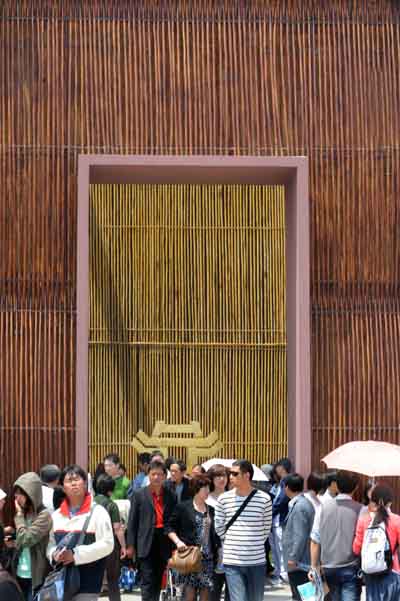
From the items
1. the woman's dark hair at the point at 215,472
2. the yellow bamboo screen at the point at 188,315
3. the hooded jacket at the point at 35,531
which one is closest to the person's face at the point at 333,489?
the woman's dark hair at the point at 215,472

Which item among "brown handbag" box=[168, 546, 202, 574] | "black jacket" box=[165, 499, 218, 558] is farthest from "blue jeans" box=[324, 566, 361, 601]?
"black jacket" box=[165, 499, 218, 558]

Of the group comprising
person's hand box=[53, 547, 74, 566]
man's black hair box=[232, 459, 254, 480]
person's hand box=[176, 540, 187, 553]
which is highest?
man's black hair box=[232, 459, 254, 480]

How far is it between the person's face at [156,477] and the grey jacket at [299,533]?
3.86 feet

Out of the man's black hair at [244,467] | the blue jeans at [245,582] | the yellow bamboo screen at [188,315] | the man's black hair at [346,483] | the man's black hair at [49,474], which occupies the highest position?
the yellow bamboo screen at [188,315]

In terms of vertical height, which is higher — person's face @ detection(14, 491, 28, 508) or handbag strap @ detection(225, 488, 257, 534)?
person's face @ detection(14, 491, 28, 508)

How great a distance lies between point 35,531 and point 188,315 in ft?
43.5

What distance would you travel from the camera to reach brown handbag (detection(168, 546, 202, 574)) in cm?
1121

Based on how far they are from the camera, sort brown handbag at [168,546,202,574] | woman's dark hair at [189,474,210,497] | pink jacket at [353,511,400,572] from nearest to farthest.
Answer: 1. pink jacket at [353,511,400,572]
2. brown handbag at [168,546,202,574]
3. woman's dark hair at [189,474,210,497]

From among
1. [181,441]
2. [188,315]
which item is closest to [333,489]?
[181,441]

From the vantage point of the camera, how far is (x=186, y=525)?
37.8 feet

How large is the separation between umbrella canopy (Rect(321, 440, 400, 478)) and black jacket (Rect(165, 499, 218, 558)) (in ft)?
3.85

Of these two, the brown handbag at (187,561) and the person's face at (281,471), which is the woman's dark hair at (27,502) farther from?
the person's face at (281,471)

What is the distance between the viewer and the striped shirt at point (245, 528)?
1041 cm

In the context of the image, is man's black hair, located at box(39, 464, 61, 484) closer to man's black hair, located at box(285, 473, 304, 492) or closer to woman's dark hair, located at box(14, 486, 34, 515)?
man's black hair, located at box(285, 473, 304, 492)
